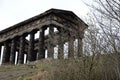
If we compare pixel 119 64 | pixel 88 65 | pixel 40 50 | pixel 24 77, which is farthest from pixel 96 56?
pixel 40 50

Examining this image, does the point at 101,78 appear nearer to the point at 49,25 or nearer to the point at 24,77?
the point at 24,77

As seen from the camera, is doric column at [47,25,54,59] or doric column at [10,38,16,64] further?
doric column at [10,38,16,64]

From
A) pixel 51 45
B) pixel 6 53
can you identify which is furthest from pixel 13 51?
pixel 51 45

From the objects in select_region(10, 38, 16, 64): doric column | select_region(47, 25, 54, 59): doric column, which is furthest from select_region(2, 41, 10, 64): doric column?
select_region(47, 25, 54, 59): doric column

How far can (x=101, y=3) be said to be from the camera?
11578 mm

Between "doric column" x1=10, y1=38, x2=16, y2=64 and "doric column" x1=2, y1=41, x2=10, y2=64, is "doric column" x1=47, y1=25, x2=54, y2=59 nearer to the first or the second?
"doric column" x1=10, y1=38, x2=16, y2=64

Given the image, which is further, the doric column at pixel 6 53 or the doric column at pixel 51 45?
the doric column at pixel 6 53

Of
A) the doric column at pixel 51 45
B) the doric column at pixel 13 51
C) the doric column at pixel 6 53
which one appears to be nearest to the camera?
the doric column at pixel 51 45

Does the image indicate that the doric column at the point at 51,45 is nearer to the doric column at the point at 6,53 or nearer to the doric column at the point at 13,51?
the doric column at the point at 13,51

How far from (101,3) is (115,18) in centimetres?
85

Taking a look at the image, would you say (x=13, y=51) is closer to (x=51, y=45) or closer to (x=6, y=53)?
(x=6, y=53)

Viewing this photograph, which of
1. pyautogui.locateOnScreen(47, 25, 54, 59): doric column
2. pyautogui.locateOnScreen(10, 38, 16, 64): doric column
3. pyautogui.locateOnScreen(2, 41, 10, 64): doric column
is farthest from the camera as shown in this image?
pyautogui.locateOnScreen(2, 41, 10, 64): doric column

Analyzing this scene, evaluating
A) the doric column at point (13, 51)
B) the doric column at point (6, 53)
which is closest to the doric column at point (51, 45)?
the doric column at point (13, 51)

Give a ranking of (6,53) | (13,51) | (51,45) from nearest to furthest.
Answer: (51,45)
(13,51)
(6,53)
